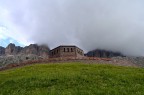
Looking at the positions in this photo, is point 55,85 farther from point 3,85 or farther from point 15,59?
point 15,59

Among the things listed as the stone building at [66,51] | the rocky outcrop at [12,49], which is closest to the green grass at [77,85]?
the stone building at [66,51]

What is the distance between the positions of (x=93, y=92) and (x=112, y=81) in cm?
474

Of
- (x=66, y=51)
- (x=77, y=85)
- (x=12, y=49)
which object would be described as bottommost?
(x=77, y=85)

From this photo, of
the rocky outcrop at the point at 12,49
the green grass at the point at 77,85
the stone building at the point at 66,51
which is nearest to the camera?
the green grass at the point at 77,85

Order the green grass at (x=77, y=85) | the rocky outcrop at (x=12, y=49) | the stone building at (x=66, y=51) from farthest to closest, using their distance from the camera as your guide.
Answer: the rocky outcrop at (x=12, y=49) < the stone building at (x=66, y=51) < the green grass at (x=77, y=85)

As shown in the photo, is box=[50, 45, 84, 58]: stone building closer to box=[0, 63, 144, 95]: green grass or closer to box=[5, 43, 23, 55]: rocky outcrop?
box=[0, 63, 144, 95]: green grass

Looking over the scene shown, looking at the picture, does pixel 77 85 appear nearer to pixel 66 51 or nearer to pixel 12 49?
pixel 66 51

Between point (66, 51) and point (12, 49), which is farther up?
point (12, 49)

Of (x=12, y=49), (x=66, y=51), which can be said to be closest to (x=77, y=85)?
(x=66, y=51)

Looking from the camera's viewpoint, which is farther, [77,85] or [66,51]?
[66,51]

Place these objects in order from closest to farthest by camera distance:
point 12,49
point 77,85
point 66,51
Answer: point 77,85, point 66,51, point 12,49

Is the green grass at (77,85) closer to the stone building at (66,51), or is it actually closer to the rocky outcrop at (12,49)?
the stone building at (66,51)

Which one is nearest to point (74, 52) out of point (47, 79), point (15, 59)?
point (15, 59)

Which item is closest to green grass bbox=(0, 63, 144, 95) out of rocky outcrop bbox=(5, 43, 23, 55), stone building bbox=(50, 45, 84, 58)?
stone building bbox=(50, 45, 84, 58)
